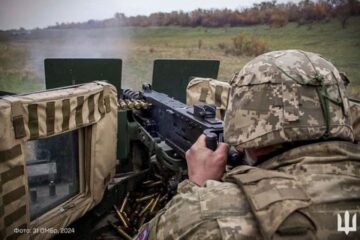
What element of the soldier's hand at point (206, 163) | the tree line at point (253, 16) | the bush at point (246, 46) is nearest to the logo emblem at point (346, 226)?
the soldier's hand at point (206, 163)

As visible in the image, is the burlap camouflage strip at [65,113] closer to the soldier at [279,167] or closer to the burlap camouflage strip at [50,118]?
the burlap camouflage strip at [50,118]

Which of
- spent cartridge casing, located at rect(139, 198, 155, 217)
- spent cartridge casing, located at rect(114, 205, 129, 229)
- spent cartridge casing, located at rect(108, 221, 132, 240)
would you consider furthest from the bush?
spent cartridge casing, located at rect(108, 221, 132, 240)

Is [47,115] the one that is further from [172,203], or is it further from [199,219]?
[199,219]

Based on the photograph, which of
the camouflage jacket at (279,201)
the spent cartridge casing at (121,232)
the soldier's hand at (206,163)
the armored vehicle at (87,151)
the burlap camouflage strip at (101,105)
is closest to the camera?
the camouflage jacket at (279,201)

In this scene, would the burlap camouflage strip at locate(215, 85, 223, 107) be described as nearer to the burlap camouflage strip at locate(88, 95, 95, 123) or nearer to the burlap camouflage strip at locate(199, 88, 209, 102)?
the burlap camouflage strip at locate(199, 88, 209, 102)

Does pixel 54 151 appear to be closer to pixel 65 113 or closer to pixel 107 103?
pixel 65 113

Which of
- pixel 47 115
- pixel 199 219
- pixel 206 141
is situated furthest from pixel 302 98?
pixel 47 115

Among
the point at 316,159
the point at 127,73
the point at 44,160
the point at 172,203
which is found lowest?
the point at 127,73
